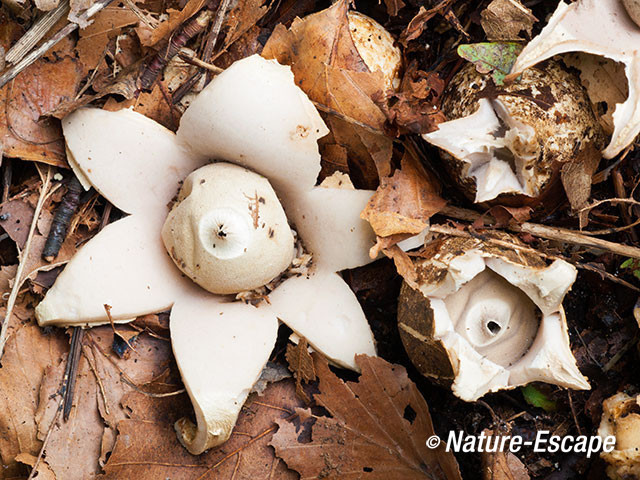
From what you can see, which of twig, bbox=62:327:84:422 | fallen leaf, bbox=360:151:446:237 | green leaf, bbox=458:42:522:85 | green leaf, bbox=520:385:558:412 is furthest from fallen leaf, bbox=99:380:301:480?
green leaf, bbox=458:42:522:85

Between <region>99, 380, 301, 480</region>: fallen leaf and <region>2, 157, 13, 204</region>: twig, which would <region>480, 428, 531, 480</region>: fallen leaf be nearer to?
<region>99, 380, 301, 480</region>: fallen leaf

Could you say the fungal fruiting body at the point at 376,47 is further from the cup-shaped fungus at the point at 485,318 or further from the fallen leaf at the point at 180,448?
the fallen leaf at the point at 180,448

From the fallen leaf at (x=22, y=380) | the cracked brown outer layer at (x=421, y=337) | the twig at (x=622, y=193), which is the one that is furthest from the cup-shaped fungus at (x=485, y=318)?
the fallen leaf at (x=22, y=380)

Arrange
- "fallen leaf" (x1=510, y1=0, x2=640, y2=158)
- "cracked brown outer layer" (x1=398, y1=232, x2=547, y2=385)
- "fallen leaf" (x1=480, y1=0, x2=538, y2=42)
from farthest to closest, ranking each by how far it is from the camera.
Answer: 1. "fallen leaf" (x1=480, y1=0, x2=538, y2=42)
2. "cracked brown outer layer" (x1=398, y1=232, x2=547, y2=385)
3. "fallen leaf" (x1=510, y1=0, x2=640, y2=158)

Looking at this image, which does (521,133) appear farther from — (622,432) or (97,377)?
(97,377)

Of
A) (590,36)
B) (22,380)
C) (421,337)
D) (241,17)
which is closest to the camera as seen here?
(590,36)

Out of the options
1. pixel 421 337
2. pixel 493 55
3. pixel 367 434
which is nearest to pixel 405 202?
pixel 421 337
